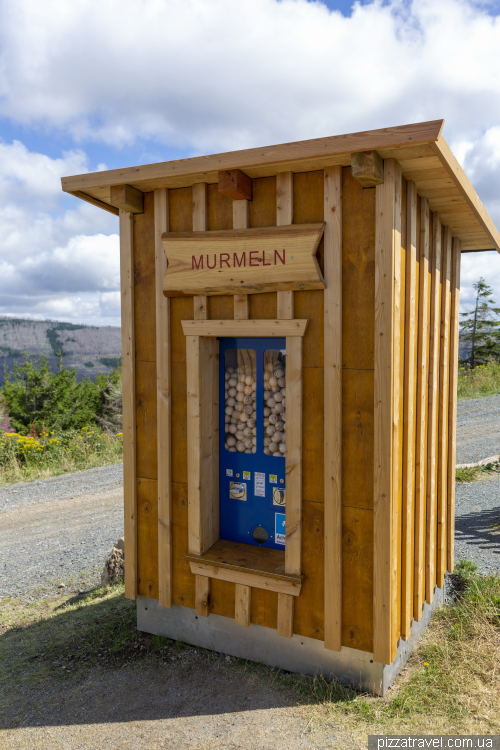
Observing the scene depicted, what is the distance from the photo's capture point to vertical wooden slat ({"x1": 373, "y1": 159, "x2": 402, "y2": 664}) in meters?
3.36

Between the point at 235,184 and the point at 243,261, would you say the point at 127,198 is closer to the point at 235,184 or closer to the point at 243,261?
the point at 235,184

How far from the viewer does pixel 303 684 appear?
3.77m

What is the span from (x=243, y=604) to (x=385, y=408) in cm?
200

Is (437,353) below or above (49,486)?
above

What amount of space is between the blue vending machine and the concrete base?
71 cm

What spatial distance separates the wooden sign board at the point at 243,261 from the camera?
357 cm

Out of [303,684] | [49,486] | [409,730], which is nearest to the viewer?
[409,730]

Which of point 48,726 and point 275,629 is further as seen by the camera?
point 275,629

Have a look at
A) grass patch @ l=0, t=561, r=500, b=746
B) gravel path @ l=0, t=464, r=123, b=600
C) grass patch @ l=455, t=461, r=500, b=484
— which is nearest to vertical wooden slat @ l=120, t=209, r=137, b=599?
grass patch @ l=0, t=561, r=500, b=746

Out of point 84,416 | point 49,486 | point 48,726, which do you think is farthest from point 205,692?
point 84,416

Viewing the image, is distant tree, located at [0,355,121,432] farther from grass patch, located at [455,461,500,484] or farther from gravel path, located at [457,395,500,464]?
grass patch, located at [455,461,500,484]

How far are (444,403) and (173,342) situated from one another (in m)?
2.72

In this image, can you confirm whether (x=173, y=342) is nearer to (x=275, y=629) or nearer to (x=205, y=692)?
(x=275, y=629)

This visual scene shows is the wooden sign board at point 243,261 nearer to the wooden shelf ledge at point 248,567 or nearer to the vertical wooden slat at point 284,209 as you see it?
the vertical wooden slat at point 284,209
